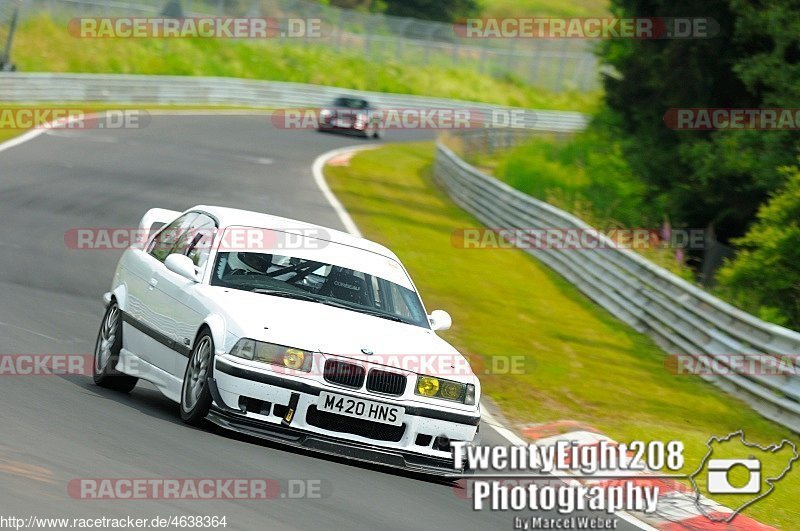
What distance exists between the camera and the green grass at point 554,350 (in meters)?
12.9

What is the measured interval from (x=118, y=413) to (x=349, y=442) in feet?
5.54

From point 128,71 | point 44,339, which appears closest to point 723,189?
point 44,339

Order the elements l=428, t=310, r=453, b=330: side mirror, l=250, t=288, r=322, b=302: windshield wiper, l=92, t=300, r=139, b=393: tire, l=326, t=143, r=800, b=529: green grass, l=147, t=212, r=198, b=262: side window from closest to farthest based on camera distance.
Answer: l=250, t=288, r=322, b=302: windshield wiper
l=428, t=310, r=453, b=330: side mirror
l=92, t=300, r=139, b=393: tire
l=147, t=212, r=198, b=262: side window
l=326, t=143, r=800, b=529: green grass

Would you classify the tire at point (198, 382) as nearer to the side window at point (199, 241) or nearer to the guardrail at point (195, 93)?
the side window at point (199, 241)

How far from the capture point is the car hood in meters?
8.61

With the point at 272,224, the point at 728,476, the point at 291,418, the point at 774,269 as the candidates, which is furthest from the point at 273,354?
the point at 774,269

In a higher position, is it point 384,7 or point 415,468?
point 384,7

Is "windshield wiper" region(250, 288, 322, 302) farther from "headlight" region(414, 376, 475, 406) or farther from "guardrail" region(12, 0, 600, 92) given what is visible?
"guardrail" region(12, 0, 600, 92)

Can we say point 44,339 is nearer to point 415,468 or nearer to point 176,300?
point 176,300

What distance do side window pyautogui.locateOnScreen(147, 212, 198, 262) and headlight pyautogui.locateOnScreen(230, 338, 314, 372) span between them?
2116 millimetres

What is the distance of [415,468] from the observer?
8719 millimetres

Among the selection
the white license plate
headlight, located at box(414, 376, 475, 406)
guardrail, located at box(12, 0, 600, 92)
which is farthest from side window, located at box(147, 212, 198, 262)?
guardrail, located at box(12, 0, 600, 92)

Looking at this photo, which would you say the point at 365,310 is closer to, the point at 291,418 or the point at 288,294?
the point at 288,294

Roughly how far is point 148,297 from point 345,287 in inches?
57.6
